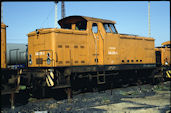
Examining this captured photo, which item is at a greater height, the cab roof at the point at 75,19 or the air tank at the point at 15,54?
the cab roof at the point at 75,19

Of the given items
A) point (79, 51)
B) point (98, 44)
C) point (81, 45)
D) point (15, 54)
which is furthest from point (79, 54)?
point (15, 54)

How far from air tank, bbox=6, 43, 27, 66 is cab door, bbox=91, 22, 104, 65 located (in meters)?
4.68

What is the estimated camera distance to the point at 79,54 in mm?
9891

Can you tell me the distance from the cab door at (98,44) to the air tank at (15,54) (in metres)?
4.68

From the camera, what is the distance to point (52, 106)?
7703mm

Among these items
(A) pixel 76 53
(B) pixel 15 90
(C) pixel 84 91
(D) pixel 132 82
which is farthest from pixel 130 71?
(B) pixel 15 90

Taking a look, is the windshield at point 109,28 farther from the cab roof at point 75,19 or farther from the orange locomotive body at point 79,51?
the cab roof at point 75,19

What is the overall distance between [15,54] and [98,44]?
526 centimetres

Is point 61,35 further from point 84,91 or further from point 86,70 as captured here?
point 84,91

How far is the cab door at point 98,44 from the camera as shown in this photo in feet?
34.5

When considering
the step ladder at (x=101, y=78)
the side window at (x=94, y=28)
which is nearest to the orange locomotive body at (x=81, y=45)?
the side window at (x=94, y=28)

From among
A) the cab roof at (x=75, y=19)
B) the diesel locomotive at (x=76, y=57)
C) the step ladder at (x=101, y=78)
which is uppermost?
the cab roof at (x=75, y=19)

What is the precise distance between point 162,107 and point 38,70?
17.8 feet

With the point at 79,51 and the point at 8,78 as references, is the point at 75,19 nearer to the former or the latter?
the point at 79,51
